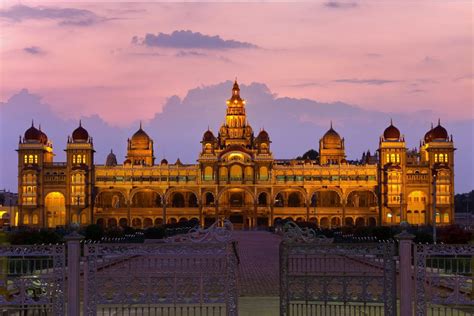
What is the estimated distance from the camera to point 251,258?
3725cm

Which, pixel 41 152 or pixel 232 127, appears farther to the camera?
pixel 232 127

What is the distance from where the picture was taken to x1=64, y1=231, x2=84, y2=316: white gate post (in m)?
12.0

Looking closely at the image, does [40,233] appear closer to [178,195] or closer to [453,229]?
[453,229]

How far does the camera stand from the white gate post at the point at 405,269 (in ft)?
39.4

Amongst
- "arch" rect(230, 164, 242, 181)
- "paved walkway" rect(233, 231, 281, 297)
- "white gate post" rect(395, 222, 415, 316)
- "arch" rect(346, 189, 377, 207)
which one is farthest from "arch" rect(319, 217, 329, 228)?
"white gate post" rect(395, 222, 415, 316)

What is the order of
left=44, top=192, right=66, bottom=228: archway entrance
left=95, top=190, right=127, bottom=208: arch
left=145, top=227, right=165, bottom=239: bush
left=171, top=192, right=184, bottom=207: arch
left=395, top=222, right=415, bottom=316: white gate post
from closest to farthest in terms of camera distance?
left=395, top=222, right=415, bottom=316: white gate post
left=145, top=227, right=165, bottom=239: bush
left=44, top=192, right=66, bottom=228: archway entrance
left=95, top=190, right=127, bottom=208: arch
left=171, top=192, right=184, bottom=207: arch

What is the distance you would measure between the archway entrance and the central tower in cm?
2229

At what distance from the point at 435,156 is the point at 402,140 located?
421 centimetres

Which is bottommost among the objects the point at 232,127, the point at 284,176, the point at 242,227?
the point at 242,227

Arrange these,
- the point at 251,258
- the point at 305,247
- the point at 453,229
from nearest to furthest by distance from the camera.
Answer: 1. the point at 305,247
2. the point at 453,229
3. the point at 251,258

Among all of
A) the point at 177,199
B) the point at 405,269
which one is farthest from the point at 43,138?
the point at 405,269

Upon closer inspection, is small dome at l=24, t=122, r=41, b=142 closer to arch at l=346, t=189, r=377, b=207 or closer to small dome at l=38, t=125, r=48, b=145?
small dome at l=38, t=125, r=48, b=145

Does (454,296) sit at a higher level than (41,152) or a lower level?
lower

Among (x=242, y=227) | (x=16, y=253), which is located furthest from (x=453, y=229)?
(x=242, y=227)
